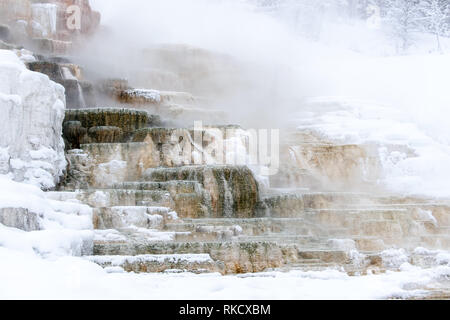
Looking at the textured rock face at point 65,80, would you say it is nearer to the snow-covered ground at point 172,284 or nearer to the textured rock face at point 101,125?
the textured rock face at point 101,125

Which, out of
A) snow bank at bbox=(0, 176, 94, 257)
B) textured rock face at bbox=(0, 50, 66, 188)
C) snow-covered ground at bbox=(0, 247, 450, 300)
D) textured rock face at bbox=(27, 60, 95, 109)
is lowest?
snow-covered ground at bbox=(0, 247, 450, 300)

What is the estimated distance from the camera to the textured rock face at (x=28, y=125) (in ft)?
28.5


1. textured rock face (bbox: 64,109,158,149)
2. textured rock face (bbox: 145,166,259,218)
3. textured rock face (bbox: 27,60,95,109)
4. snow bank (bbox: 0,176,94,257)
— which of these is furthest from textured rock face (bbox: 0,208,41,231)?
textured rock face (bbox: 27,60,95,109)

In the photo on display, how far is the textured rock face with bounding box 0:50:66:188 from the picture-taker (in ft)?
28.5

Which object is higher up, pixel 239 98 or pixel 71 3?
pixel 71 3

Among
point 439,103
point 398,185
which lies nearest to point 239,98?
point 439,103

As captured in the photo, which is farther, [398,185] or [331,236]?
[398,185]

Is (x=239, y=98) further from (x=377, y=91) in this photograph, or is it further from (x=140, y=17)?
(x=140, y=17)

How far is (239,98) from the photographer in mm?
19469

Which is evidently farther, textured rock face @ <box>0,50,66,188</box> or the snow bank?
textured rock face @ <box>0,50,66,188</box>

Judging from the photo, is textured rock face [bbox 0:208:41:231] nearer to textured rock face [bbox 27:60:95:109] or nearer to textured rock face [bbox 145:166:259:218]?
textured rock face [bbox 145:166:259:218]

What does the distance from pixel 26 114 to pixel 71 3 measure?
12.8 m

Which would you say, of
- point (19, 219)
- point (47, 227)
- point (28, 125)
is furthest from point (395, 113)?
point (19, 219)

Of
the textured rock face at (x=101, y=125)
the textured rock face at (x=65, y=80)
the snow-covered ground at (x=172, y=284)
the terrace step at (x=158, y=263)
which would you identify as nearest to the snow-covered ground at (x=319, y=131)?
the snow-covered ground at (x=172, y=284)
